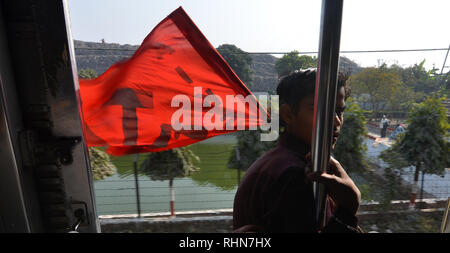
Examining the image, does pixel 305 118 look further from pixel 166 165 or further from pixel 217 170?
pixel 217 170

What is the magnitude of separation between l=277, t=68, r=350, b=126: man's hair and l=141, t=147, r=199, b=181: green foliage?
4.51 m

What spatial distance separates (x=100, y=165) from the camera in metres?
5.04

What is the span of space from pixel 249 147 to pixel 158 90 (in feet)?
11.8

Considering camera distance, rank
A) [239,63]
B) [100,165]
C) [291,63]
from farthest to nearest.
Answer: [100,165], [239,63], [291,63]

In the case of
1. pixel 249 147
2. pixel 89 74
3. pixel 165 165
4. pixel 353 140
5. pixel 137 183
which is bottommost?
pixel 137 183

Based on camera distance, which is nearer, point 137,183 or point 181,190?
point 137,183

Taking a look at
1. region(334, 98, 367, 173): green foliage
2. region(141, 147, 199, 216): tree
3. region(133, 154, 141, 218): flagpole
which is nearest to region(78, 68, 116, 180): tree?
region(133, 154, 141, 218): flagpole

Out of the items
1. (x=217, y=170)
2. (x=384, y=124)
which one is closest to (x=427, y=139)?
(x=384, y=124)

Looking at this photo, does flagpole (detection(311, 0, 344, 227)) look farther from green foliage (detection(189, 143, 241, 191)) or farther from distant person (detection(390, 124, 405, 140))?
distant person (detection(390, 124, 405, 140))

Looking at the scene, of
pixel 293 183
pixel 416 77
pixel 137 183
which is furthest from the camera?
pixel 137 183

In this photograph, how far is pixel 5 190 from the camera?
89 cm

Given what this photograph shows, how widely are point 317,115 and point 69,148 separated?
907 mm

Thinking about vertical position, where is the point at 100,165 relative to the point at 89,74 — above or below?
below

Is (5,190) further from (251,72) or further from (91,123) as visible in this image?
(251,72)
